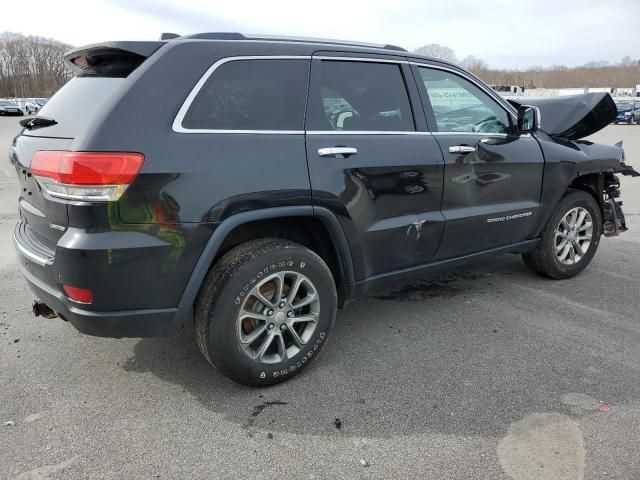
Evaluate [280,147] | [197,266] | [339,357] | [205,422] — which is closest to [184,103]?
[280,147]

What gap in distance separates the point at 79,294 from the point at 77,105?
1.01m

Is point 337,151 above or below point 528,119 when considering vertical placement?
below

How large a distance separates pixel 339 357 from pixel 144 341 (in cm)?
132

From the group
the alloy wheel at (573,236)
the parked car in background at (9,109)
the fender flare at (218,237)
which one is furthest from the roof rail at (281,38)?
the parked car in background at (9,109)

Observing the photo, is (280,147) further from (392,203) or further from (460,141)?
(460,141)

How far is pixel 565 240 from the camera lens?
4.74 meters

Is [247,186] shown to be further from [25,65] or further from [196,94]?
[25,65]

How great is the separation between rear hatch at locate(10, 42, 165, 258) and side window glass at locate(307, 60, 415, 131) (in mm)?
960

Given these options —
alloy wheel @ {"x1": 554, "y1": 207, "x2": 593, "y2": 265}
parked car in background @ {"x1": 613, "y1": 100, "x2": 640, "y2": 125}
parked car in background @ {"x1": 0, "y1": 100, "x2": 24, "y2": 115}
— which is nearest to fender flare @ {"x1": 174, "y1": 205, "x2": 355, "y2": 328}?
alloy wheel @ {"x1": 554, "y1": 207, "x2": 593, "y2": 265}

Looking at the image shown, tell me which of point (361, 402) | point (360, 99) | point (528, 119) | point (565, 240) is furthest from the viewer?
point (565, 240)

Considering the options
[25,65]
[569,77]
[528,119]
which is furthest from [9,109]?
[569,77]

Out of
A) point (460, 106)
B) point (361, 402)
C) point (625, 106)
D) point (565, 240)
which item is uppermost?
point (460, 106)

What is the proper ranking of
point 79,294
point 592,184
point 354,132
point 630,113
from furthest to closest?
point 630,113 < point 592,184 < point 354,132 < point 79,294

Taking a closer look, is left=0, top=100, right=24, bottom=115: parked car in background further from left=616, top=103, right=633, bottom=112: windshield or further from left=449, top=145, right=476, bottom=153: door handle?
left=449, top=145, right=476, bottom=153: door handle
